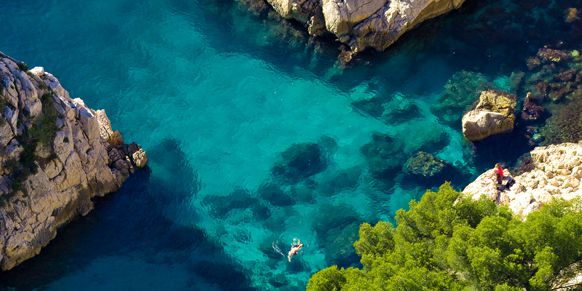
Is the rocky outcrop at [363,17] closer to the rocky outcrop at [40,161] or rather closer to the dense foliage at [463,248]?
the rocky outcrop at [40,161]

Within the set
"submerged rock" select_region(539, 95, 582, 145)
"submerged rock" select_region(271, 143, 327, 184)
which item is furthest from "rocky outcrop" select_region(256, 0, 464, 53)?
"submerged rock" select_region(539, 95, 582, 145)

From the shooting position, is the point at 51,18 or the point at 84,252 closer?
the point at 84,252

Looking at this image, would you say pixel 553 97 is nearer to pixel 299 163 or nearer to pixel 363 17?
pixel 363 17

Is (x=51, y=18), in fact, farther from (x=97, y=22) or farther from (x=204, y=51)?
(x=204, y=51)

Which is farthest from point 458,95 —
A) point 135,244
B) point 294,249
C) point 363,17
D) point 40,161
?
point 40,161

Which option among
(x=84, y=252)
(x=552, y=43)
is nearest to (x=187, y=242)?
(x=84, y=252)

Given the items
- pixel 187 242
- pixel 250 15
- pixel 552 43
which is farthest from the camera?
pixel 250 15

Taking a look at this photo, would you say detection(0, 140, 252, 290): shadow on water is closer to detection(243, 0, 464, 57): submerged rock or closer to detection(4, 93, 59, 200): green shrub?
detection(4, 93, 59, 200): green shrub
